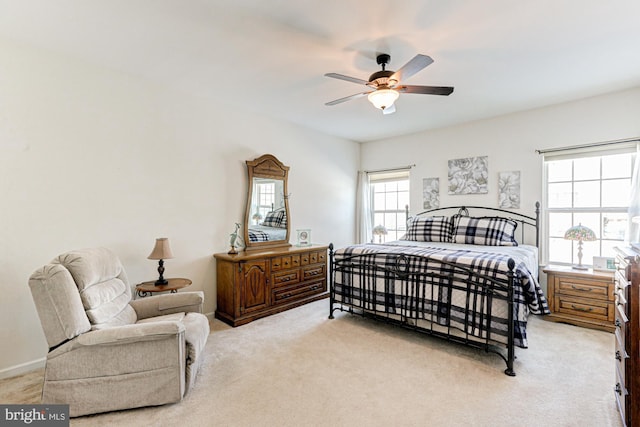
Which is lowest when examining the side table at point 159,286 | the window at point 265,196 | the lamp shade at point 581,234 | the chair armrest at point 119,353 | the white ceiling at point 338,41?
the chair armrest at point 119,353

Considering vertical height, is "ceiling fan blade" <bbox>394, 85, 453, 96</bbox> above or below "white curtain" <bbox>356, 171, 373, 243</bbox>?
above

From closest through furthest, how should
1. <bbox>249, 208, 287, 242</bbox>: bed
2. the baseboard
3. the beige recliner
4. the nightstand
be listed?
the beige recliner
the baseboard
the nightstand
<bbox>249, 208, 287, 242</bbox>: bed

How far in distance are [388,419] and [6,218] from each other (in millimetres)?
3232

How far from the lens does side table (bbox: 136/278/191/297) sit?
2.77 meters

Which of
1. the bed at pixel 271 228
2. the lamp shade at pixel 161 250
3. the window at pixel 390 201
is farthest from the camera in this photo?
the window at pixel 390 201

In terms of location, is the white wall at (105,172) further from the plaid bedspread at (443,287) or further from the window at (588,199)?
the window at (588,199)

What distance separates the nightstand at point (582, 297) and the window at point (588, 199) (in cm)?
49

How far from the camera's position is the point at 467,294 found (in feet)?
8.53

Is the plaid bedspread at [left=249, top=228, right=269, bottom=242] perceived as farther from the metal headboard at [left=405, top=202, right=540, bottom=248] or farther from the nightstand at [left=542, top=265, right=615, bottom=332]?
the nightstand at [left=542, top=265, right=615, bottom=332]

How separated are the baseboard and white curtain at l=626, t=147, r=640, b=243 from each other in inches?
236

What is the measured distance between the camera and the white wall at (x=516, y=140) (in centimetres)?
341

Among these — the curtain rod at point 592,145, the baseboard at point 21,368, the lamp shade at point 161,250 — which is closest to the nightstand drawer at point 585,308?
the curtain rod at point 592,145

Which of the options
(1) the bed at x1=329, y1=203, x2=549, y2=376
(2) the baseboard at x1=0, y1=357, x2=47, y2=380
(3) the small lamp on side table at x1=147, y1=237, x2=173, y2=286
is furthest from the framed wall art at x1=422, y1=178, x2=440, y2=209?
(2) the baseboard at x1=0, y1=357, x2=47, y2=380

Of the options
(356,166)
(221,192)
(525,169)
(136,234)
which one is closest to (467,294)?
(525,169)
